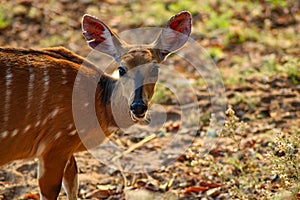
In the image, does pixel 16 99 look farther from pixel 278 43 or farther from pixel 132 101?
pixel 278 43

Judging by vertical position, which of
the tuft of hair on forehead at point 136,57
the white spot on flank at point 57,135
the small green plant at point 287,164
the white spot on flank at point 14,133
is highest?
the tuft of hair on forehead at point 136,57

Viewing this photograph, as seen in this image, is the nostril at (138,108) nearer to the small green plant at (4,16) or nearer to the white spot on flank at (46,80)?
the white spot on flank at (46,80)

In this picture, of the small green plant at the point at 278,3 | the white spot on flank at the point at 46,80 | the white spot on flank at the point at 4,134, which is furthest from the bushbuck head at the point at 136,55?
the small green plant at the point at 278,3

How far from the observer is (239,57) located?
909 centimetres

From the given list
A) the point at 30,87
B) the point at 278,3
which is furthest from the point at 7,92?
the point at 278,3

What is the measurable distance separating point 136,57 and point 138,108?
22.5 inches

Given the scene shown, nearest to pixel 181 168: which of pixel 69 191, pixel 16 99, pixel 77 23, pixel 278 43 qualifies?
pixel 69 191

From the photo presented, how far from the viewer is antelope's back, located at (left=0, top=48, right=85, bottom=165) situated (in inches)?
214

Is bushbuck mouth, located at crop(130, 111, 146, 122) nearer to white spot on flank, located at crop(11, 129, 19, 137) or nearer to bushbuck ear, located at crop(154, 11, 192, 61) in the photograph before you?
bushbuck ear, located at crop(154, 11, 192, 61)

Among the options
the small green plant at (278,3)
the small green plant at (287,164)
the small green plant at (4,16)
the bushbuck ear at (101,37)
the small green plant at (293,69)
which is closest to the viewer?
the small green plant at (287,164)

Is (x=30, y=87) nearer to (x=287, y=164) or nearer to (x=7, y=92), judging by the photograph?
(x=7, y=92)

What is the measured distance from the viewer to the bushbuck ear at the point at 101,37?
5945 mm

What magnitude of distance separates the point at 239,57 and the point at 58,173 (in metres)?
4.29

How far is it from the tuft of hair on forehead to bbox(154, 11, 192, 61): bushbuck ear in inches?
9.4
